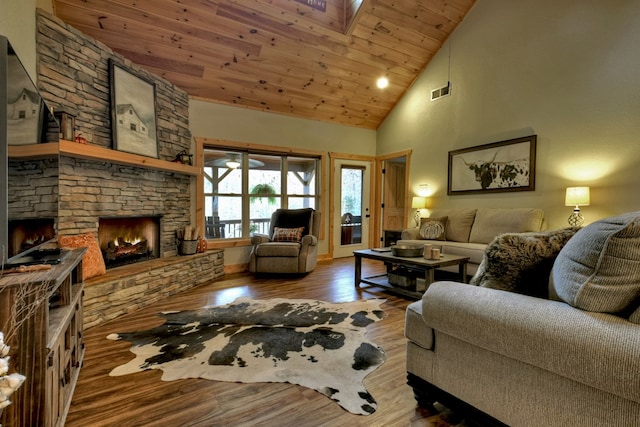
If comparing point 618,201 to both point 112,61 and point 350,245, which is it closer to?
point 350,245

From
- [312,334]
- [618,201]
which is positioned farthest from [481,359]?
[618,201]

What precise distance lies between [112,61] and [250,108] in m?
2.08

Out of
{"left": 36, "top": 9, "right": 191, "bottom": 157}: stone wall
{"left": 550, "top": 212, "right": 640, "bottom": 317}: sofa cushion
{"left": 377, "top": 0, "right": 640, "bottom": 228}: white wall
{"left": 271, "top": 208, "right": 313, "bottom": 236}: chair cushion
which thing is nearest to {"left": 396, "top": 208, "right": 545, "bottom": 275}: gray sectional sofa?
{"left": 377, "top": 0, "right": 640, "bottom": 228}: white wall

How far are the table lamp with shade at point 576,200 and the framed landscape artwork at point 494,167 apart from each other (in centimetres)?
58

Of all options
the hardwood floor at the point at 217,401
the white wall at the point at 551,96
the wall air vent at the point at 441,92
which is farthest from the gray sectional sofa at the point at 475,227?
the hardwood floor at the point at 217,401

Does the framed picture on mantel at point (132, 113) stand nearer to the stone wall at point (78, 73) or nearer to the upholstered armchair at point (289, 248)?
the stone wall at point (78, 73)

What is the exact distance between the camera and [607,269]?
1042mm

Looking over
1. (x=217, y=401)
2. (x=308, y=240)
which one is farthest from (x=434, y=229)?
(x=217, y=401)

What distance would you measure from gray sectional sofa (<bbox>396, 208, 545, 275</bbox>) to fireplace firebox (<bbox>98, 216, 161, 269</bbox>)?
11.4ft

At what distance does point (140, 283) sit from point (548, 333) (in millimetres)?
3364

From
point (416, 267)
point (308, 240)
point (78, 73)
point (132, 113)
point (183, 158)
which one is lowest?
point (416, 267)

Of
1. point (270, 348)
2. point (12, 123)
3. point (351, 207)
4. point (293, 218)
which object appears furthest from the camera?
point (351, 207)

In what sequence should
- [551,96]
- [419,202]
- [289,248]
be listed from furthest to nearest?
[419,202]
[289,248]
[551,96]

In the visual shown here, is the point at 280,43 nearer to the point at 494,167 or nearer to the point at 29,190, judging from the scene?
the point at 494,167
